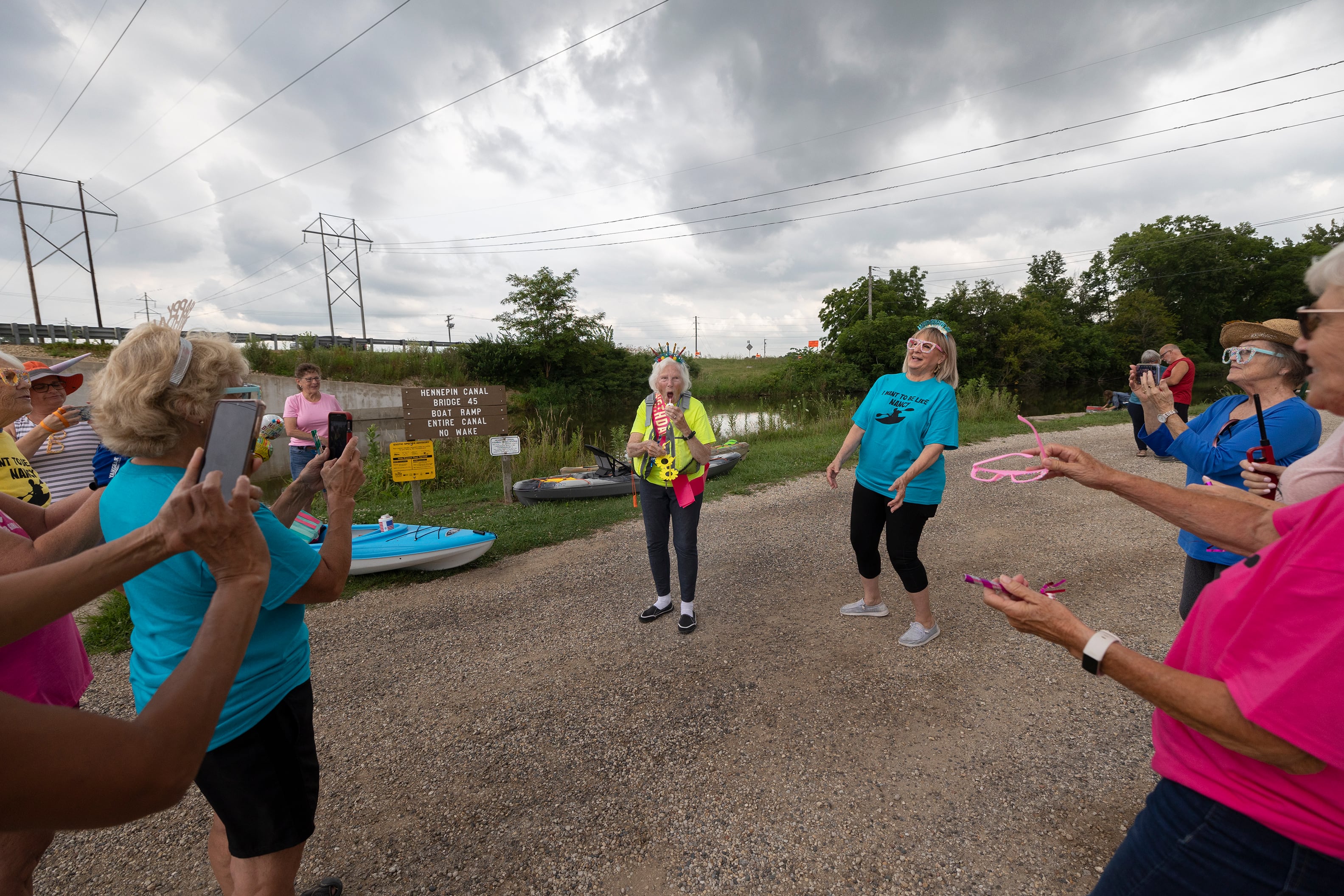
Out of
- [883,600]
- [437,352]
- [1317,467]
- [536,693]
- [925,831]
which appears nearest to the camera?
[1317,467]

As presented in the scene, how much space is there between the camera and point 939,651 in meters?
3.68

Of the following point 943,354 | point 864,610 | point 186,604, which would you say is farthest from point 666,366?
point 186,604

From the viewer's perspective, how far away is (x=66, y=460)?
445cm

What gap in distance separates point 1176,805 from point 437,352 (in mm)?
33102

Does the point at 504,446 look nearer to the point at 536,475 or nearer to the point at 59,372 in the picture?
the point at 536,475

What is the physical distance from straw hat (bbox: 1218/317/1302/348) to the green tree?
115 feet

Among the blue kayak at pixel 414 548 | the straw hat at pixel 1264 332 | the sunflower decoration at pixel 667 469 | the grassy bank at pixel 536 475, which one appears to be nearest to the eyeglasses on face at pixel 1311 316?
the straw hat at pixel 1264 332

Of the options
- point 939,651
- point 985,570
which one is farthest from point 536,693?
point 985,570

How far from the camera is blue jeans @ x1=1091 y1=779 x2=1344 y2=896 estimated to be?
0.99m

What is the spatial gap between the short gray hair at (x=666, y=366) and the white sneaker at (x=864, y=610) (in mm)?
2088

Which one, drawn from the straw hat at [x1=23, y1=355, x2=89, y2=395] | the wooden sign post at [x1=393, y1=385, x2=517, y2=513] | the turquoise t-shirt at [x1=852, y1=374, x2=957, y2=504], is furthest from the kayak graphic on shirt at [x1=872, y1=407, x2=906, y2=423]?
the wooden sign post at [x1=393, y1=385, x2=517, y2=513]

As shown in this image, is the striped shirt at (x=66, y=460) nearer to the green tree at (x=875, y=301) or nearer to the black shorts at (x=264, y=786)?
the black shorts at (x=264, y=786)

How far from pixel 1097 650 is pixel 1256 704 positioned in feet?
0.95

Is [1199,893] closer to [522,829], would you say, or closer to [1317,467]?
[1317,467]
